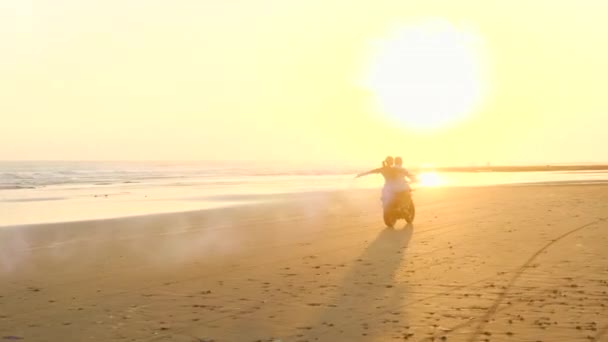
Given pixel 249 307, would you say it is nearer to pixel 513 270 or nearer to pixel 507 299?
pixel 507 299

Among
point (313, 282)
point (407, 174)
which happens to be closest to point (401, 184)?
point (407, 174)

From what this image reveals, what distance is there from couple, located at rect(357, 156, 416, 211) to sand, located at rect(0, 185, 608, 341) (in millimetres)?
1153

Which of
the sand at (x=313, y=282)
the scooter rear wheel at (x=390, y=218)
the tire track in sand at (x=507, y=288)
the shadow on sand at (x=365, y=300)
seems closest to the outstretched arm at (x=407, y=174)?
the scooter rear wheel at (x=390, y=218)

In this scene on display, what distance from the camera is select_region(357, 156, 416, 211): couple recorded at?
66.2 ft

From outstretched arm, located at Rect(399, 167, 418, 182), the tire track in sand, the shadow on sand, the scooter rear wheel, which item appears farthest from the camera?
outstretched arm, located at Rect(399, 167, 418, 182)

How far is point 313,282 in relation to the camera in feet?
37.2

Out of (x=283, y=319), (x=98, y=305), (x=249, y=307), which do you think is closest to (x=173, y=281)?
(x=98, y=305)

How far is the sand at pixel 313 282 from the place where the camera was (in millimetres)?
8195

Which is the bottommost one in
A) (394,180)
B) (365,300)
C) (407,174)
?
(365,300)

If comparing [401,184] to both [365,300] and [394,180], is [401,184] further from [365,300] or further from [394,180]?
[365,300]

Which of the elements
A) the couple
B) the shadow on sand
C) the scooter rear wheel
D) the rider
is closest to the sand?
the shadow on sand

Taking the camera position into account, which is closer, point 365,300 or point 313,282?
point 365,300

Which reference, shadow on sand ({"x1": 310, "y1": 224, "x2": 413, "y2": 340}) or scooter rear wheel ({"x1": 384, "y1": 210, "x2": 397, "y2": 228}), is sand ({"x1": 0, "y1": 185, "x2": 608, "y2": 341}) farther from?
scooter rear wheel ({"x1": 384, "y1": 210, "x2": 397, "y2": 228})

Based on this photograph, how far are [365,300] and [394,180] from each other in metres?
11.1
